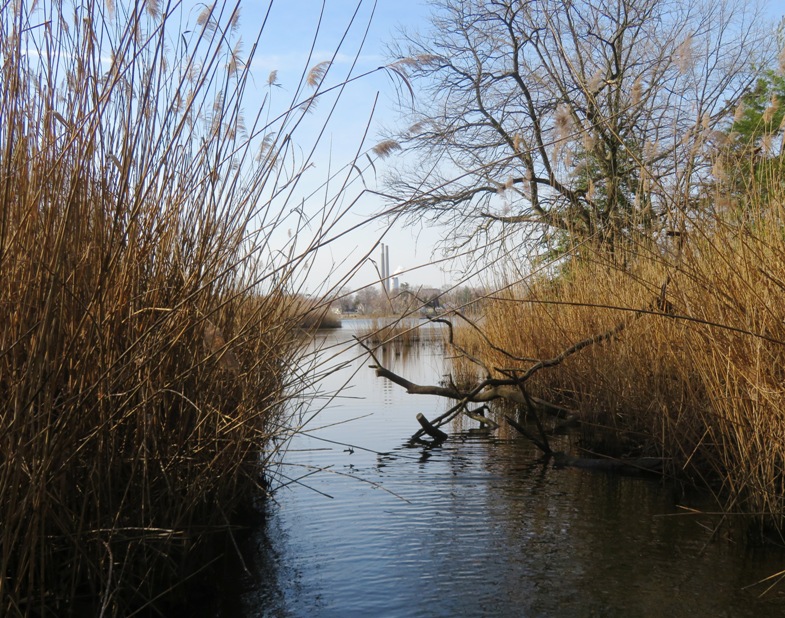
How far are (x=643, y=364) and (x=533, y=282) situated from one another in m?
2.31

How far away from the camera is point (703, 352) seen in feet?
10.4

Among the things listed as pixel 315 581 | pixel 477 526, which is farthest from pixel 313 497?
pixel 315 581

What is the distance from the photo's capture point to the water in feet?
8.58

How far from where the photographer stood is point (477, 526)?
3.48 meters

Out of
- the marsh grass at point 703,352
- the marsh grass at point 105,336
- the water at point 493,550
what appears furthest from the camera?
the marsh grass at point 703,352

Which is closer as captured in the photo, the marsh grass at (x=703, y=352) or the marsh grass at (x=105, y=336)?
the marsh grass at (x=105, y=336)

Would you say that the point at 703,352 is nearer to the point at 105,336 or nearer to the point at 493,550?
the point at 493,550

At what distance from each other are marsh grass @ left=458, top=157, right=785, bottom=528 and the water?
1.00 feet

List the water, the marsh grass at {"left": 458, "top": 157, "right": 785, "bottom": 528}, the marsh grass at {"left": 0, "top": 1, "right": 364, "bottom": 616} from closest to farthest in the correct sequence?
the marsh grass at {"left": 0, "top": 1, "right": 364, "bottom": 616} < the water < the marsh grass at {"left": 458, "top": 157, "right": 785, "bottom": 528}

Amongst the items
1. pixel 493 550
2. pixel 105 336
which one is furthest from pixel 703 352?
pixel 105 336

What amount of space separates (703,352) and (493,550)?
3.90 feet

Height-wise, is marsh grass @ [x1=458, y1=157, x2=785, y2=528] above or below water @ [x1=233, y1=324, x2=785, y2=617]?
above

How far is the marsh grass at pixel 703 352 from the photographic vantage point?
2.84m

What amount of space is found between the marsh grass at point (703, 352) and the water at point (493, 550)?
0.31 metres
